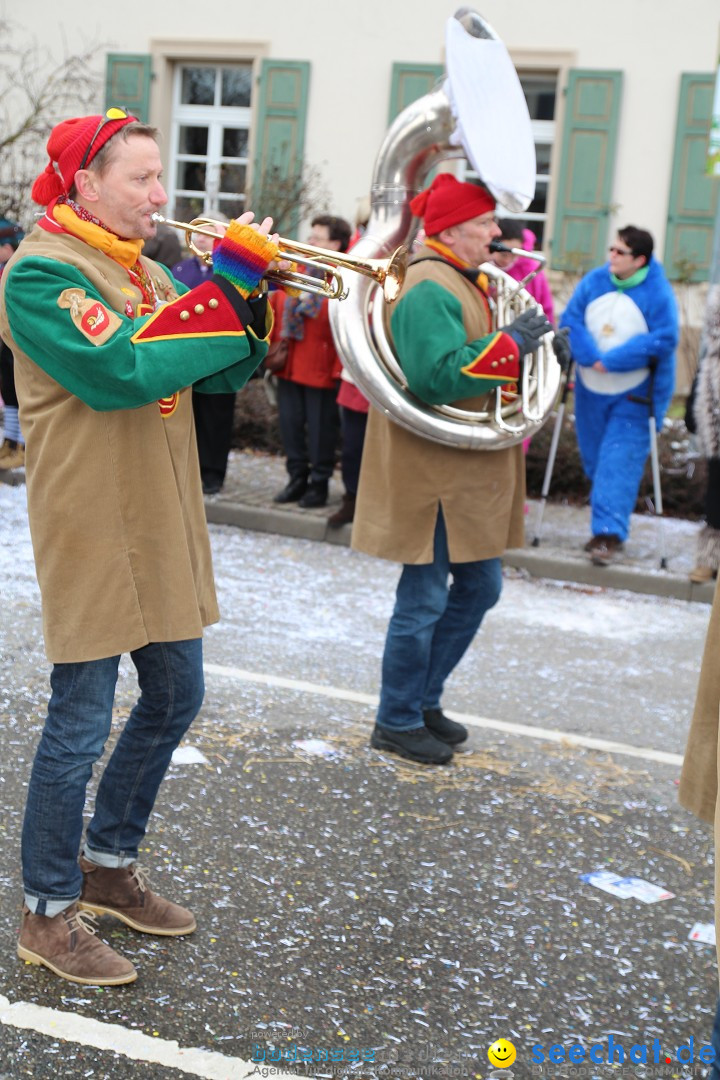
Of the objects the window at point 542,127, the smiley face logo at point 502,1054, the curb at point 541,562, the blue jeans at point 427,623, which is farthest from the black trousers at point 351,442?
the window at point 542,127

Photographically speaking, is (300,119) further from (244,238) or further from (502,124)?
(244,238)

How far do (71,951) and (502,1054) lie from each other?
0.96 meters

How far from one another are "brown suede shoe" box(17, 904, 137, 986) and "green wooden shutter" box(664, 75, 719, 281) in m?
12.6

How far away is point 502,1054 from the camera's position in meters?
2.78

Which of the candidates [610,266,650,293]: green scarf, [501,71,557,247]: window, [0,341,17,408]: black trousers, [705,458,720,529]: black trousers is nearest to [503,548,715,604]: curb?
[705,458,720,529]: black trousers

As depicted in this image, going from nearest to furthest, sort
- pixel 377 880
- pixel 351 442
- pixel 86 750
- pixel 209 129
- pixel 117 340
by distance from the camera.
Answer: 1. pixel 117 340
2. pixel 86 750
3. pixel 377 880
4. pixel 351 442
5. pixel 209 129

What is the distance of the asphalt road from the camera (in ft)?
9.09

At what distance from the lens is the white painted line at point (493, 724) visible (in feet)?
15.8

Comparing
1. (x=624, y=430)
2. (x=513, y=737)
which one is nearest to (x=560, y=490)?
(x=624, y=430)

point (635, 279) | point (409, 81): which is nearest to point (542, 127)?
point (409, 81)

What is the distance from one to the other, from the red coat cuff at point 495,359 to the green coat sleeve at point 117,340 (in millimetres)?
1571

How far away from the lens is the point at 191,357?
266cm

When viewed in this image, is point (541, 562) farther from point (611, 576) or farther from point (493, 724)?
point (493, 724)

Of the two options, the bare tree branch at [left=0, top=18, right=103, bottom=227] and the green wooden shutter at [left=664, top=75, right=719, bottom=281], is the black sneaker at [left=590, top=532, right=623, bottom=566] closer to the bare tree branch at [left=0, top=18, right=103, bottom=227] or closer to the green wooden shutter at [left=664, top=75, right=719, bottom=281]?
the green wooden shutter at [left=664, top=75, right=719, bottom=281]
